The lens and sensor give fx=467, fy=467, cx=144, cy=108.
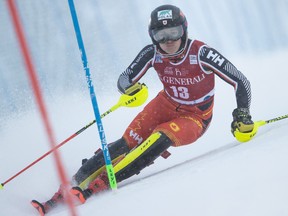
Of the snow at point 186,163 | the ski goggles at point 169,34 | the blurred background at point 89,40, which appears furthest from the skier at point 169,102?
the blurred background at point 89,40

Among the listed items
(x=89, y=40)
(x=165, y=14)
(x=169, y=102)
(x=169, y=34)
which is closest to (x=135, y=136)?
(x=169, y=102)

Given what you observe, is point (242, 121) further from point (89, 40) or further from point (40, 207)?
point (89, 40)

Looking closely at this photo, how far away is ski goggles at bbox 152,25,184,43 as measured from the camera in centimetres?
295

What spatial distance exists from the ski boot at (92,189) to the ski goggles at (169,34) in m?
0.94

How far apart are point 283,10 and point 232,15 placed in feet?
4.07

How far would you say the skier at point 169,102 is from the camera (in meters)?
2.87

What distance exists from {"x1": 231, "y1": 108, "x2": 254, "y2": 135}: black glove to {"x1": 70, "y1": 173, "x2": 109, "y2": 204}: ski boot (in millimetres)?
906

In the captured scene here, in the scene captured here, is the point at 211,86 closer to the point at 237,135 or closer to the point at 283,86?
the point at 237,135

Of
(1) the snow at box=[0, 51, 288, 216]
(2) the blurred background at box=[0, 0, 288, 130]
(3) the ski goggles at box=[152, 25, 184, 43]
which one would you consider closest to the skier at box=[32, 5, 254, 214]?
(3) the ski goggles at box=[152, 25, 184, 43]

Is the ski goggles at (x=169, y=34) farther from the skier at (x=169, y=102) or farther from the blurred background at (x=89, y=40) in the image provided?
the blurred background at (x=89, y=40)

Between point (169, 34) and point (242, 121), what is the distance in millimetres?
726

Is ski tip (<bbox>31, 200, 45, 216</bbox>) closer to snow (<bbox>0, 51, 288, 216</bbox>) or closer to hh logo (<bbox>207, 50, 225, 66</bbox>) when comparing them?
snow (<bbox>0, 51, 288, 216</bbox>)

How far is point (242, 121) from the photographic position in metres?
2.99

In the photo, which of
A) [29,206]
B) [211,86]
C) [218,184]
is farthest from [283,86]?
[218,184]
